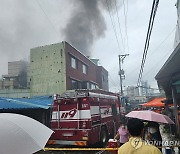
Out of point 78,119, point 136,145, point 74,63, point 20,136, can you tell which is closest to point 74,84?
point 74,63

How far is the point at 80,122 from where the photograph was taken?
471 inches

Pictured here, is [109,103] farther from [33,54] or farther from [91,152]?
[33,54]

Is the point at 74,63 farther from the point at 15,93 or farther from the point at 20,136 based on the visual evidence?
the point at 20,136

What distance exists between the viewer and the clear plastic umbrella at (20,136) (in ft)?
9.50

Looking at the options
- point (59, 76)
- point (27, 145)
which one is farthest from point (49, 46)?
point (27, 145)

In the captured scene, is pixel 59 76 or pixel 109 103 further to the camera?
pixel 59 76

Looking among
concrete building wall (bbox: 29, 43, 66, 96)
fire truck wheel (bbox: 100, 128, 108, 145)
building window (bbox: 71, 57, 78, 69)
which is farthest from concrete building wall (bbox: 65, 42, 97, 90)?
fire truck wheel (bbox: 100, 128, 108, 145)

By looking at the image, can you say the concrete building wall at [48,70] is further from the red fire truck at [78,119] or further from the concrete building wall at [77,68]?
the red fire truck at [78,119]

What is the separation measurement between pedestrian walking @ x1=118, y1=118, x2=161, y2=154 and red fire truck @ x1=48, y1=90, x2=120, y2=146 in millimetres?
8602

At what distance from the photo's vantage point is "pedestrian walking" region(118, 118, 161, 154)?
118 inches

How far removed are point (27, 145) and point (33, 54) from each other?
93.2ft

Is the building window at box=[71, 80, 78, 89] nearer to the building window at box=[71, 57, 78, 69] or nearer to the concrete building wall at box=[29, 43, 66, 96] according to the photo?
the building window at box=[71, 57, 78, 69]

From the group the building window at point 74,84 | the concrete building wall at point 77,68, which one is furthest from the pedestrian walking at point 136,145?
the building window at point 74,84

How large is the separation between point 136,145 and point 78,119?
9092 mm
